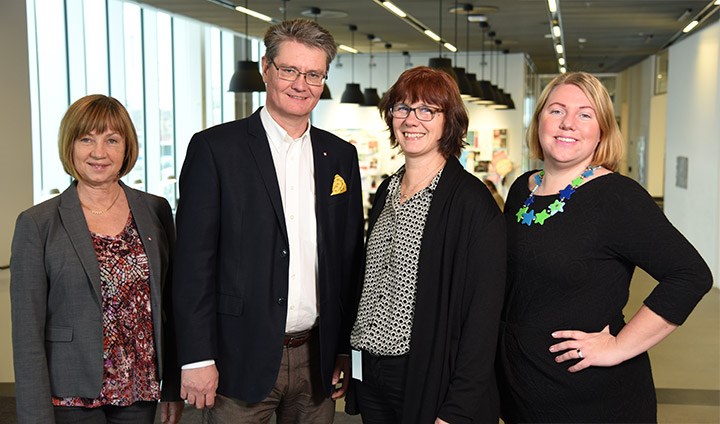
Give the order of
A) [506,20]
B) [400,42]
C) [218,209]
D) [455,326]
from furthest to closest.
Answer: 1. [400,42]
2. [506,20]
3. [218,209]
4. [455,326]

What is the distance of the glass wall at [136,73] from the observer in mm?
10281

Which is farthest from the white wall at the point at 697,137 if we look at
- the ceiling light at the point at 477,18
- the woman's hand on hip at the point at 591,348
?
the woman's hand on hip at the point at 591,348

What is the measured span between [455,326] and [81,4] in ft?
32.8

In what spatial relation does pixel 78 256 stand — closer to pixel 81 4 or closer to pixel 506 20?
pixel 81 4

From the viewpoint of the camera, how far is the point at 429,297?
247 centimetres

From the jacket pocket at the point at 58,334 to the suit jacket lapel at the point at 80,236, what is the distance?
15cm

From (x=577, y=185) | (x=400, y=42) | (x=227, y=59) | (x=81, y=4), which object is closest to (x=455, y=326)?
(x=577, y=185)

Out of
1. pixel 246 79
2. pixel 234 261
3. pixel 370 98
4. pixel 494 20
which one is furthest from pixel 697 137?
pixel 234 261

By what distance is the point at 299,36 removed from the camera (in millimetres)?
2688

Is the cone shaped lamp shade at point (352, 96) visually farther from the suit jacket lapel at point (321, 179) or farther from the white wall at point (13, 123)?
the suit jacket lapel at point (321, 179)

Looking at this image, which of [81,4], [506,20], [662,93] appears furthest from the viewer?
[662,93]

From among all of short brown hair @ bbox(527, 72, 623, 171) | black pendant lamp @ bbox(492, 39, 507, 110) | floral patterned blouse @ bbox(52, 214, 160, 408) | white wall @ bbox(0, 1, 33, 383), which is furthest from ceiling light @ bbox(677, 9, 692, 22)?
floral patterned blouse @ bbox(52, 214, 160, 408)

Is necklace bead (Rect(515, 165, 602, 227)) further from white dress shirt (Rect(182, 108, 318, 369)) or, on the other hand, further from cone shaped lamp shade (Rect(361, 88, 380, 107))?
cone shaped lamp shade (Rect(361, 88, 380, 107))

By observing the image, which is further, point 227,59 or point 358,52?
point 358,52
